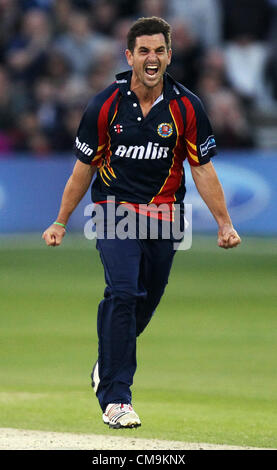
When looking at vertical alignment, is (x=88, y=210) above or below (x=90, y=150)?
above

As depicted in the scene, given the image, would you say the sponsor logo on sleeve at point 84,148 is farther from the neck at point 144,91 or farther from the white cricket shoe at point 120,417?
the white cricket shoe at point 120,417

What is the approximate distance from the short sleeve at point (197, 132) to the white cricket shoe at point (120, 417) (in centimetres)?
142

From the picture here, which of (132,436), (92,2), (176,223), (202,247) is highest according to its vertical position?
(92,2)

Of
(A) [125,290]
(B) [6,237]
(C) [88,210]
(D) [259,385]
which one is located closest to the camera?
(A) [125,290]

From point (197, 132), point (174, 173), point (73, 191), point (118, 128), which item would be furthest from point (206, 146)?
point (73, 191)

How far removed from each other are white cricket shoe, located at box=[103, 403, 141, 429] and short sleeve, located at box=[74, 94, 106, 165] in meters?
1.37

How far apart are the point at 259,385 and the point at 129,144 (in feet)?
8.16

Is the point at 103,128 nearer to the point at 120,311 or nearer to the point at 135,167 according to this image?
the point at 135,167

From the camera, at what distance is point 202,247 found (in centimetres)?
1502

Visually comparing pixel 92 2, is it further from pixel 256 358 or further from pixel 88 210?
pixel 256 358

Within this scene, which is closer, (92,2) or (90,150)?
(90,150)

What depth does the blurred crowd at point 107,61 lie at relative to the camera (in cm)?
1598

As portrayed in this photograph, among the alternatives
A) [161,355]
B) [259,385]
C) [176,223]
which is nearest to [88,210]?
[161,355]

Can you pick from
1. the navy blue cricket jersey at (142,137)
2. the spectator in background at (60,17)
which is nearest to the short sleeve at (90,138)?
the navy blue cricket jersey at (142,137)
